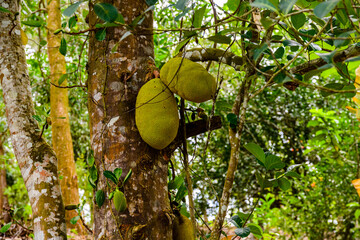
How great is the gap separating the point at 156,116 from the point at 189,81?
0.13 m

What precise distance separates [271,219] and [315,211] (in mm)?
323

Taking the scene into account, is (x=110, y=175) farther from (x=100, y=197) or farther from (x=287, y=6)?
(x=287, y=6)

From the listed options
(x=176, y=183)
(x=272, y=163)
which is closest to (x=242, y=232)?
(x=272, y=163)

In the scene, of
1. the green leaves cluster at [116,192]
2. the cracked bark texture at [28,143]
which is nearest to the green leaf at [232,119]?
the green leaves cluster at [116,192]

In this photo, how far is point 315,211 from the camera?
2600 millimetres

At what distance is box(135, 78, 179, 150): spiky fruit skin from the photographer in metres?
0.95

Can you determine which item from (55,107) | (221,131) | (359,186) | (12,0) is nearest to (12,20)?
(12,0)

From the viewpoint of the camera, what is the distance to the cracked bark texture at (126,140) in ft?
2.99

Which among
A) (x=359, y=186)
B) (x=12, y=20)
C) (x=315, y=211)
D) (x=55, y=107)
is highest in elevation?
(x=55, y=107)

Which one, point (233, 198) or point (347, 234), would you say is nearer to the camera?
point (347, 234)

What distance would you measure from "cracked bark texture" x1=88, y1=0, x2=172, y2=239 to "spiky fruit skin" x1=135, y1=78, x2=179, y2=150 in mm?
38

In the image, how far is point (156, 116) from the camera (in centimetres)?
96

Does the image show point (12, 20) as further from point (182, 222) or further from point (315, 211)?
point (315, 211)

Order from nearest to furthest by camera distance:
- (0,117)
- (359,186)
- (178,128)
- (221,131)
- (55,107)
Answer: (359,186) → (178,128) → (55,107) → (221,131) → (0,117)
